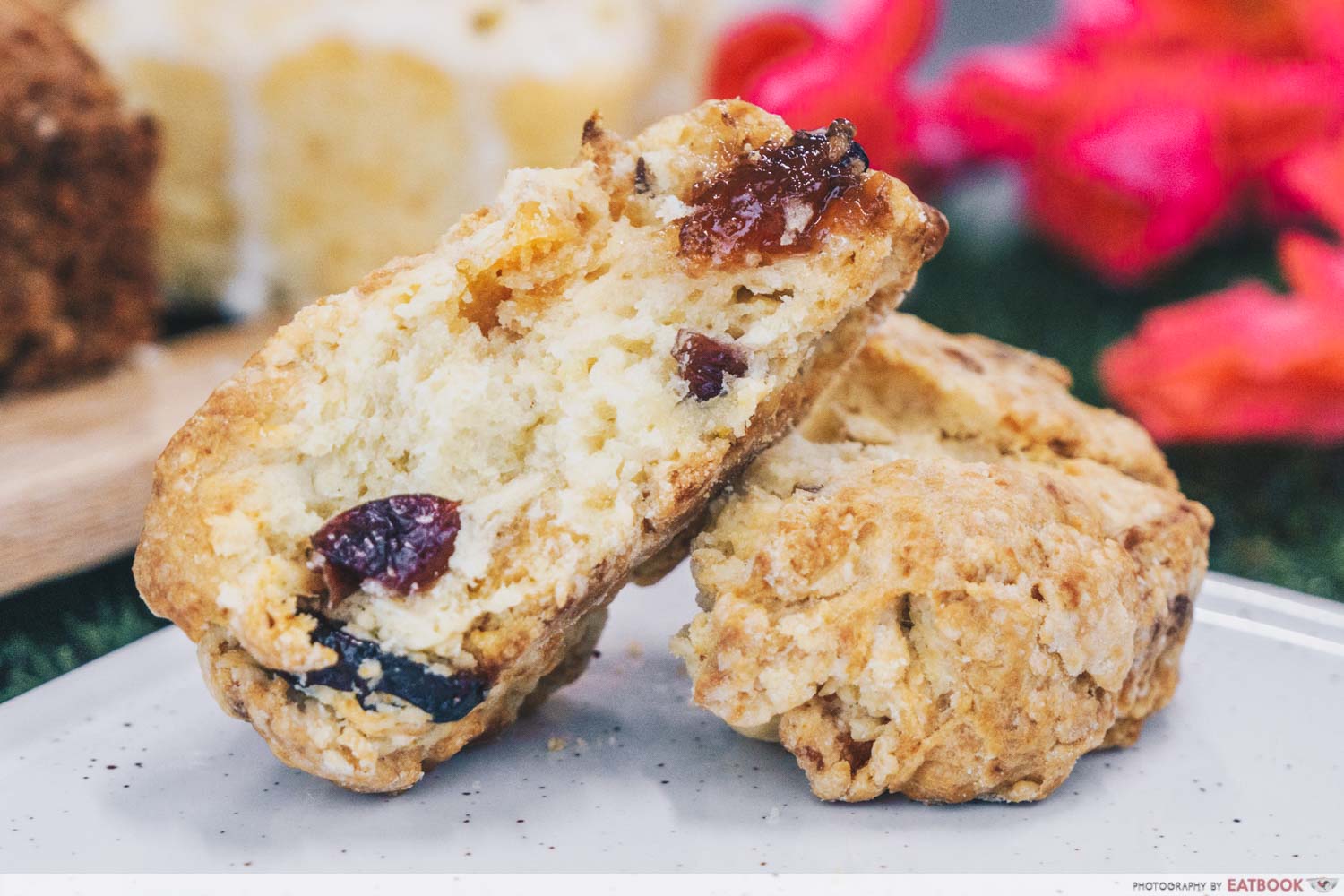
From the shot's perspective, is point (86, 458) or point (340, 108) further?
point (340, 108)

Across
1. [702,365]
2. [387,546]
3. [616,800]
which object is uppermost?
[702,365]

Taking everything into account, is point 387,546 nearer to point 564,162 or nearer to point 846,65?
point 564,162

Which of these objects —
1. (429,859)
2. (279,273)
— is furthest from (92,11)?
(429,859)

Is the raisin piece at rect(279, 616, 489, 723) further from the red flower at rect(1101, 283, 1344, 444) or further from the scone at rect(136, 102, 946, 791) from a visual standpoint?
the red flower at rect(1101, 283, 1344, 444)

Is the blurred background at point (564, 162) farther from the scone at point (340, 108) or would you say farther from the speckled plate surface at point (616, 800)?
the speckled plate surface at point (616, 800)

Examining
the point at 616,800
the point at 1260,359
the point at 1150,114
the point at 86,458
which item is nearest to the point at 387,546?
the point at 616,800

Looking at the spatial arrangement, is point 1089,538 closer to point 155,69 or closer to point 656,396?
point 656,396

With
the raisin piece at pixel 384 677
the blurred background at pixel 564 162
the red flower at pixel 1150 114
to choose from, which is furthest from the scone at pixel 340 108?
the raisin piece at pixel 384 677

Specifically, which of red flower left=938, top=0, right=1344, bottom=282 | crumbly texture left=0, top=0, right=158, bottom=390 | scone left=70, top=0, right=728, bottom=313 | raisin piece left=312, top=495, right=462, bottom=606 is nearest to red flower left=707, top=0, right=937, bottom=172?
red flower left=938, top=0, right=1344, bottom=282
